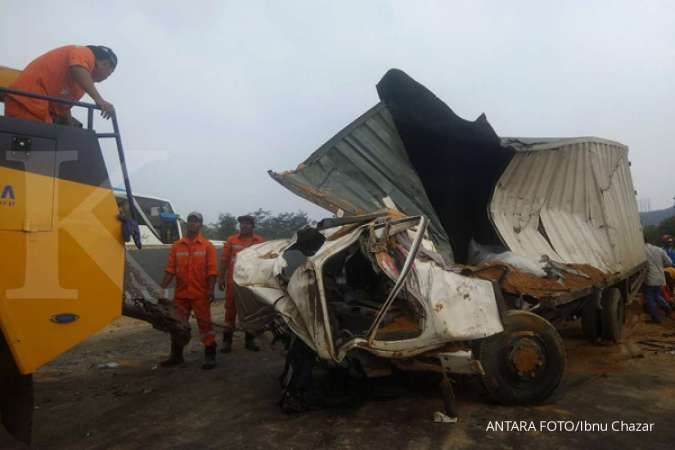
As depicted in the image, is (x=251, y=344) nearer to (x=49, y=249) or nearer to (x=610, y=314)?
(x=49, y=249)

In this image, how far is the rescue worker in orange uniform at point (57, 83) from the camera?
10.1 ft

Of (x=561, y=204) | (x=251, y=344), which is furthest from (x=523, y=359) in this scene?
(x=251, y=344)

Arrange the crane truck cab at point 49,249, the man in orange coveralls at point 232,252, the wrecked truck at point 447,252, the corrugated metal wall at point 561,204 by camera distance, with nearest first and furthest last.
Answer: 1. the crane truck cab at point 49,249
2. the wrecked truck at point 447,252
3. the corrugated metal wall at point 561,204
4. the man in orange coveralls at point 232,252

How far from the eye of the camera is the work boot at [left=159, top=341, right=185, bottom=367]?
5.49 metres

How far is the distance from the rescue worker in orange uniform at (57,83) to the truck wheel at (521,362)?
11.0 ft

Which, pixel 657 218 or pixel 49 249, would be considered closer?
pixel 49 249

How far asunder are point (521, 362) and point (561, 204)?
3077 mm

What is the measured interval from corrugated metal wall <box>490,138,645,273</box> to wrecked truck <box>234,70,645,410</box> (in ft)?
0.06

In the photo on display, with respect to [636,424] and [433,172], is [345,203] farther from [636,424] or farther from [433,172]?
[636,424]

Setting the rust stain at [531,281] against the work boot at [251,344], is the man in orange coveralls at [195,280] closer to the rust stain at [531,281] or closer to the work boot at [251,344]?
the work boot at [251,344]

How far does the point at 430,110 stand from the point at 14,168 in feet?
13.7

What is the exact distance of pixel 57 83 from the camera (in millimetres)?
3248

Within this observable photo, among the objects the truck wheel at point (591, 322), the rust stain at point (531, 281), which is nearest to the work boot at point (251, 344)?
the rust stain at point (531, 281)

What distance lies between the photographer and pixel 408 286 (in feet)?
10.9
